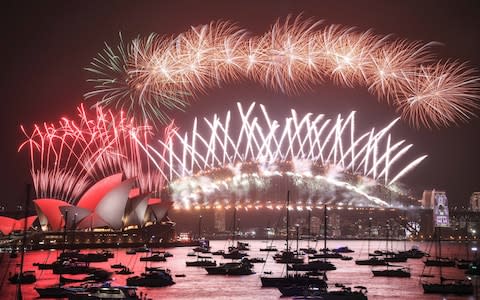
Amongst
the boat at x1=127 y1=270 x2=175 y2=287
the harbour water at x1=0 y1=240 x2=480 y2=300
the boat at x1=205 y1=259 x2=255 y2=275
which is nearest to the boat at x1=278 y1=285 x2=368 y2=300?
the harbour water at x1=0 y1=240 x2=480 y2=300

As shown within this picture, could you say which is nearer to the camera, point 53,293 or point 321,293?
point 321,293

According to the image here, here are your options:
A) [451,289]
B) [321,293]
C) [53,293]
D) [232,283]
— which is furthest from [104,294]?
[451,289]

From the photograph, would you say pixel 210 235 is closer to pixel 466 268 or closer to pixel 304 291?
pixel 466 268

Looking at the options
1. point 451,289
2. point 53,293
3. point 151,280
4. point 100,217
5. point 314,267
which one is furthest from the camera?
point 100,217

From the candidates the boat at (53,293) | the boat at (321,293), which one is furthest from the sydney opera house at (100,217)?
the boat at (321,293)

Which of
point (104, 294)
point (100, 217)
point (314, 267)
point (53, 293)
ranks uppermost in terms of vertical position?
point (100, 217)

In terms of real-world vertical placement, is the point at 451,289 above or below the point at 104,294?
below

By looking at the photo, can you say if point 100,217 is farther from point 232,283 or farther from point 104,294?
point 104,294

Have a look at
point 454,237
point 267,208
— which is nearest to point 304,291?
point 267,208
